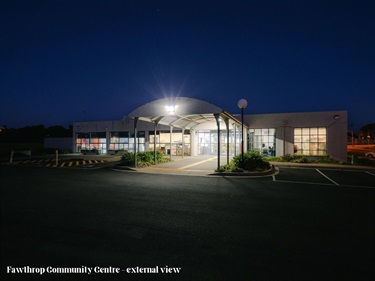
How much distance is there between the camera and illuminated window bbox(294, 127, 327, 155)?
21141mm

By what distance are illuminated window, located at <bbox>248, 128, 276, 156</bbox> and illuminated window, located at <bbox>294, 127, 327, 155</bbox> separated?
2168 mm

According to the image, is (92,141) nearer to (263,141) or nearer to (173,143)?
(173,143)

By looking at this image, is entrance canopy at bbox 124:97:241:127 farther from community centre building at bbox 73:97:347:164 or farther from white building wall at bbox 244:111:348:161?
white building wall at bbox 244:111:348:161

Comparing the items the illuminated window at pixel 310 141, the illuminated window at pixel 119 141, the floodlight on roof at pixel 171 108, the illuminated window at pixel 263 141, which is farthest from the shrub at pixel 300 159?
the illuminated window at pixel 119 141

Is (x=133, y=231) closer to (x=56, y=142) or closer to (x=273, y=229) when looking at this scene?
(x=273, y=229)

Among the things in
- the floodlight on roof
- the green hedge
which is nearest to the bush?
the floodlight on roof

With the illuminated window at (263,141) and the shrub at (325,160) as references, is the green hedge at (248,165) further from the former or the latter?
the illuminated window at (263,141)

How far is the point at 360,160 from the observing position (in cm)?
1716

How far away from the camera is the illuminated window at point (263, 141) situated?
22.6 m

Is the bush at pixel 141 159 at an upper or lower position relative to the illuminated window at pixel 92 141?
lower

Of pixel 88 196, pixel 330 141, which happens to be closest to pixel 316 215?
pixel 88 196

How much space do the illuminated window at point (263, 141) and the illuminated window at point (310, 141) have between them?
217 cm

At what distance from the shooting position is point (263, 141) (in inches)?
909

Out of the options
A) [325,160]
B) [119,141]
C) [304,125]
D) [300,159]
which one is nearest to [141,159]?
[300,159]
